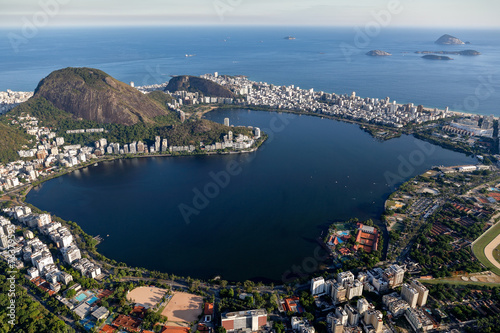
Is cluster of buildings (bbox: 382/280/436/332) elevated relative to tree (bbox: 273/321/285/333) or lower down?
elevated

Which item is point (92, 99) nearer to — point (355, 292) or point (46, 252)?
point (46, 252)

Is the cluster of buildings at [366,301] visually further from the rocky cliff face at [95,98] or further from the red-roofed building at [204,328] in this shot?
the rocky cliff face at [95,98]

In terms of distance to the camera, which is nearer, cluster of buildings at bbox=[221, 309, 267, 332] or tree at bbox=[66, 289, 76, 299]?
cluster of buildings at bbox=[221, 309, 267, 332]

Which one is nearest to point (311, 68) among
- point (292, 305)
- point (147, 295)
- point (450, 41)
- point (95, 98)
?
point (95, 98)

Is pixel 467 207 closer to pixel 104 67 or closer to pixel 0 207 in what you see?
pixel 0 207

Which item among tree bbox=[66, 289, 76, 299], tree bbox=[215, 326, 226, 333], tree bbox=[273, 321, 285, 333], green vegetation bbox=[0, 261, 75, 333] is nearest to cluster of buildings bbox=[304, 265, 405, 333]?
tree bbox=[273, 321, 285, 333]

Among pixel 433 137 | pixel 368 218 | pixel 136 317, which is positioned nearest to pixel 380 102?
pixel 433 137

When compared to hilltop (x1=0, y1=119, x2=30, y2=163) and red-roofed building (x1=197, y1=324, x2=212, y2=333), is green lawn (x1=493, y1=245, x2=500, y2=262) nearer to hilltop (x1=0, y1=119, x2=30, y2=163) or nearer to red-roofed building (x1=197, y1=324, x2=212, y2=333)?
red-roofed building (x1=197, y1=324, x2=212, y2=333)
